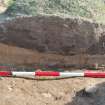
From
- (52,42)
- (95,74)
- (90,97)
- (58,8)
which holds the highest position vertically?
(58,8)

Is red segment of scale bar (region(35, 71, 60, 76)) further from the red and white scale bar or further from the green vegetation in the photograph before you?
the green vegetation

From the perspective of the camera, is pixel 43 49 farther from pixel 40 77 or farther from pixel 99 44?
pixel 99 44

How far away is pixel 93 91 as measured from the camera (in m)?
5.30

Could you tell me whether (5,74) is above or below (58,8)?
below

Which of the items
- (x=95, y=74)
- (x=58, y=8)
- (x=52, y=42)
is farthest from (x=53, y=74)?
(x=58, y=8)

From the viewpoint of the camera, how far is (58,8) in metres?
6.25

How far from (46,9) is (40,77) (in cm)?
140

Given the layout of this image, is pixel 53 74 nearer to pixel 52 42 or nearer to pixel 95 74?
pixel 52 42

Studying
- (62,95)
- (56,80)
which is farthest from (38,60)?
(62,95)

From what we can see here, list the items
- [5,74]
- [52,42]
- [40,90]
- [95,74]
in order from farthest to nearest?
[52,42] → [95,74] → [5,74] → [40,90]

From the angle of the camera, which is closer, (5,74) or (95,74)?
(5,74)

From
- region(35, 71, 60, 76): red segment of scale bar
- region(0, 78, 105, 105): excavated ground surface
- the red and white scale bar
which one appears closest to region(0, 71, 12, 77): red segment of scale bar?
the red and white scale bar

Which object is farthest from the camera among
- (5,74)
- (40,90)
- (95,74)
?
(95,74)

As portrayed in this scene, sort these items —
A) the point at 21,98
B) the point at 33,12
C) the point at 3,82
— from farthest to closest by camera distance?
the point at 33,12 → the point at 3,82 → the point at 21,98
